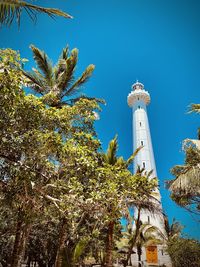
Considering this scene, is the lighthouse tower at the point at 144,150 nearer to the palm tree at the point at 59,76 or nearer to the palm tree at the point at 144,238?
the palm tree at the point at 144,238

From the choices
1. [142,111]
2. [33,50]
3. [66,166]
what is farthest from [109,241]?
[142,111]

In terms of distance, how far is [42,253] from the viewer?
16.5m

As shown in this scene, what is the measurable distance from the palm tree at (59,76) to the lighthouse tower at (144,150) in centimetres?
1474

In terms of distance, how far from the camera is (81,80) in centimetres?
1295

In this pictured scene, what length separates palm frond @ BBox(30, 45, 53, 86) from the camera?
12.5 metres

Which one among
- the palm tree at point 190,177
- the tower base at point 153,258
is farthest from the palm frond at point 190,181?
the tower base at point 153,258

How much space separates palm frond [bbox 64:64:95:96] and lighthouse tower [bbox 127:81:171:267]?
14521 millimetres

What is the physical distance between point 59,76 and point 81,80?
1.33 meters

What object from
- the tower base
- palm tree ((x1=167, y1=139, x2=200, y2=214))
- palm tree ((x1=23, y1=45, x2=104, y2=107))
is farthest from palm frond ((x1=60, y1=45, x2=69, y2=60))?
the tower base

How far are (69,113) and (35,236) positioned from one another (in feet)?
31.7

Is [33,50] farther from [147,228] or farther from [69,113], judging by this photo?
[147,228]

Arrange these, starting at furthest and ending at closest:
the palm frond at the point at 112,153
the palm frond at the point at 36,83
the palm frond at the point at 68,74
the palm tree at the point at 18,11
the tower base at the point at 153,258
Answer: the tower base at the point at 153,258 → the palm frond at the point at 112,153 → the palm frond at the point at 68,74 → the palm frond at the point at 36,83 → the palm tree at the point at 18,11

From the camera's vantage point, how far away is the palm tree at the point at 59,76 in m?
12.1

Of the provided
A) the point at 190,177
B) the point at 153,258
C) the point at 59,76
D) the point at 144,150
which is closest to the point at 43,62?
the point at 59,76
